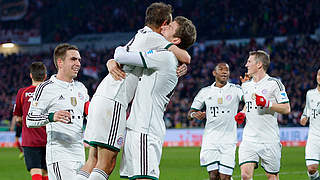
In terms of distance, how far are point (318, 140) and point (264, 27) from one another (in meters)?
23.7

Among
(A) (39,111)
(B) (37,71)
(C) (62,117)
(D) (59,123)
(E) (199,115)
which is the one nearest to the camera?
(C) (62,117)

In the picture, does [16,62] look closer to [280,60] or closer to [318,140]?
[280,60]

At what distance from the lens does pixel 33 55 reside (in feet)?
134

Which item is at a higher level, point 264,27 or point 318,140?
point 264,27

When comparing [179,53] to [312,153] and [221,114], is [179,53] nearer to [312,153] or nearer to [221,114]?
[221,114]

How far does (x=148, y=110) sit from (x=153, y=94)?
166 mm

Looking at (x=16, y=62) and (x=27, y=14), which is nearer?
(x=16, y=62)

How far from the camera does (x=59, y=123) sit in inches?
270

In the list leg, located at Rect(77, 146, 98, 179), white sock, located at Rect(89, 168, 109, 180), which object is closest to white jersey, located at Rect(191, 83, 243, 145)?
leg, located at Rect(77, 146, 98, 179)

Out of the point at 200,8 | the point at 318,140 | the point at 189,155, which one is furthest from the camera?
the point at 200,8

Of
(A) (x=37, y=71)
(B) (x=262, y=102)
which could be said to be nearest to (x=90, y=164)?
(A) (x=37, y=71)

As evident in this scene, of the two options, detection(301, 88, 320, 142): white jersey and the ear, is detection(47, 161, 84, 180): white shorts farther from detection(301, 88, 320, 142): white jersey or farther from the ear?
detection(301, 88, 320, 142): white jersey

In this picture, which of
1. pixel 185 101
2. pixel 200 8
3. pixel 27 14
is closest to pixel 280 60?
pixel 185 101

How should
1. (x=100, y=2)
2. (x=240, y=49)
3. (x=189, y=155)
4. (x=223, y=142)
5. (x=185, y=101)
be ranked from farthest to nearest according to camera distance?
(x=100, y=2) → (x=240, y=49) → (x=185, y=101) → (x=189, y=155) → (x=223, y=142)
